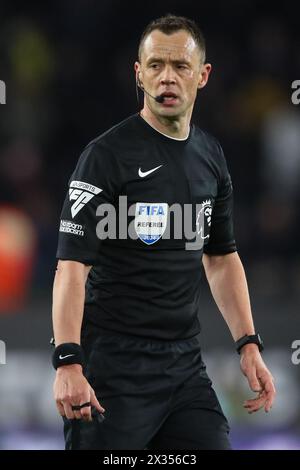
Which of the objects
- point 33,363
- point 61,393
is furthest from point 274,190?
point 61,393

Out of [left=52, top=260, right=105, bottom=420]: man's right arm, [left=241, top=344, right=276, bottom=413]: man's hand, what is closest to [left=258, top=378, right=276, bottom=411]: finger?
[left=241, top=344, right=276, bottom=413]: man's hand

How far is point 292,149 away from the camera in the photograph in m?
10.5

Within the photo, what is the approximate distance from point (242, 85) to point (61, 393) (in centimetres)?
835

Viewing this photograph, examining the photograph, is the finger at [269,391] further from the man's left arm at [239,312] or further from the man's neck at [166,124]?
the man's neck at [166,124]

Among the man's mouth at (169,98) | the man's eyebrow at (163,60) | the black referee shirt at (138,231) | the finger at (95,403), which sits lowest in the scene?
the finger at (95,403)

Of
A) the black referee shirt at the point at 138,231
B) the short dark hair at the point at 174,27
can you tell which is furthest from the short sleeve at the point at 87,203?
the short dark hair at the point at 174,27

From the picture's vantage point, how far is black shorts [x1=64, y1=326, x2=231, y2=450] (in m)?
4.37

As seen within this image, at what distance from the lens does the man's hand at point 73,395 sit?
403 centimetres

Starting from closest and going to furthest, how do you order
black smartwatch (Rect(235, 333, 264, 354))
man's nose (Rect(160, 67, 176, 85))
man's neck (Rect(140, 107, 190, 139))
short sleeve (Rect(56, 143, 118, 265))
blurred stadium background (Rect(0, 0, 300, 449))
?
short sleeve (Rect(56, 143, 118, 265)) → man's nose (Rect(160, 67, 176, 85)) → man's neck (Rect(140, 107, 190, 139)) → black smartwatch (Rect(235, 333, 264, 354)) → blurred stadium background (Rect(0, 0, 300, 449))

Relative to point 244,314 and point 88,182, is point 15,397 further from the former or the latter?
point 88,182

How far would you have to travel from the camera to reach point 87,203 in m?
4.32

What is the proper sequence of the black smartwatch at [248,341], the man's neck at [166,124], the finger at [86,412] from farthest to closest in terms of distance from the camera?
1. the black smartwatch at [248,341]
2. the man's neck at [166,124]
3. the finger at [86,412]

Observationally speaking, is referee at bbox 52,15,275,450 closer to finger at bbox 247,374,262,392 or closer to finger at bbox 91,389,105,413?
finger at bbox 247,374,262,392

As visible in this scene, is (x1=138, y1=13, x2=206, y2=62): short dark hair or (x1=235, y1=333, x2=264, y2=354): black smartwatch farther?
(x1=235, y1=333, x2=264, y2=354): black smartwatch
